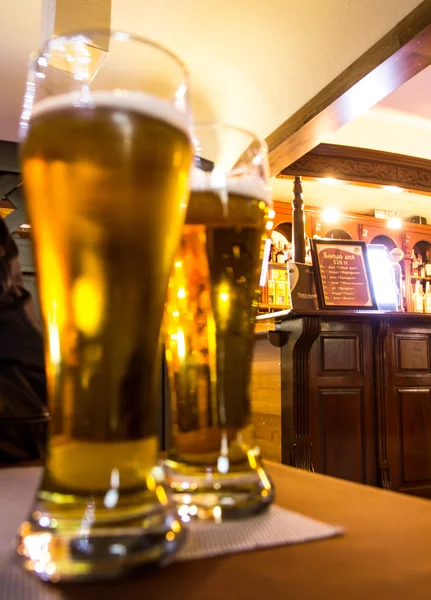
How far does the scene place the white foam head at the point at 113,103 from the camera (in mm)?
304

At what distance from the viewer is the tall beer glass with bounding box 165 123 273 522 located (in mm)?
402

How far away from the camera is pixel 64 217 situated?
0.30 meters

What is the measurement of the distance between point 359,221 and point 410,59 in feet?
12.3

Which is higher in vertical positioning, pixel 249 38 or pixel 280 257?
pixel 249 38

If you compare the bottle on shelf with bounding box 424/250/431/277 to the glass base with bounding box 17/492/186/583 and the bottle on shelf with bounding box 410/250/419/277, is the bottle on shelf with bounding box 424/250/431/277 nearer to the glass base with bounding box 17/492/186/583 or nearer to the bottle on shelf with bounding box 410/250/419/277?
the bottle on shelf with bounding box 410/250/419/277

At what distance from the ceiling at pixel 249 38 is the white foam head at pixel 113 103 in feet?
7.62

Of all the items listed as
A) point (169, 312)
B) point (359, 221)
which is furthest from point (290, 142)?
point (169, 312)

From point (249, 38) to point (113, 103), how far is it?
3.05 metres

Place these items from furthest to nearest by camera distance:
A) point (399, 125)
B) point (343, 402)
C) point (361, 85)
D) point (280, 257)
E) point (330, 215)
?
1. point (330, 215)
2. point (280, 257)
3. point (399, 125)
4. point (361, 85)
5. point (343, 402)

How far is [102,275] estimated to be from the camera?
303 mm

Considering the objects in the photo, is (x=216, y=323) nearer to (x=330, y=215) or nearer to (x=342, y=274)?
(x=342, y=274)

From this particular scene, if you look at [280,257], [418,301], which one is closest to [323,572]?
[280,257]

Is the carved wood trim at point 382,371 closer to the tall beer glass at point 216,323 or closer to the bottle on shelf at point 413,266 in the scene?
the tall beer glass at point 216,323

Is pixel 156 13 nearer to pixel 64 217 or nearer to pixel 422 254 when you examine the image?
pixel 64 217
